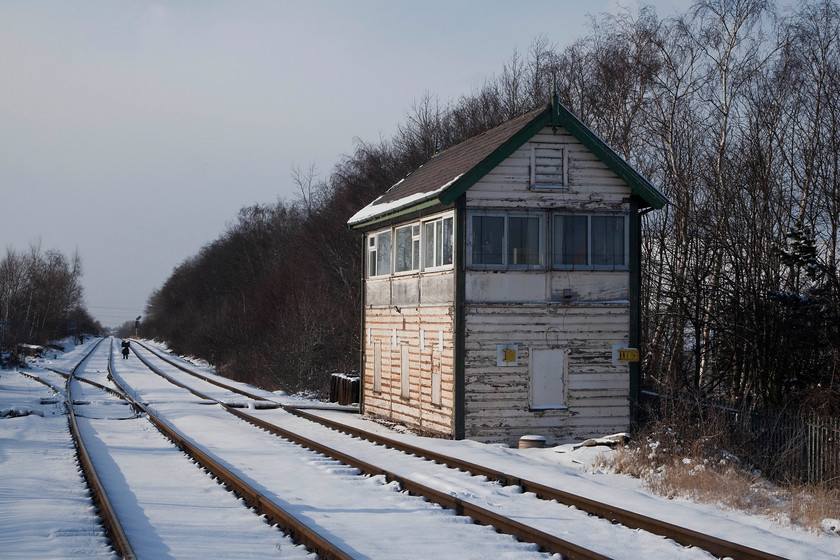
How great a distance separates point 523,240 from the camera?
17672 millimetres

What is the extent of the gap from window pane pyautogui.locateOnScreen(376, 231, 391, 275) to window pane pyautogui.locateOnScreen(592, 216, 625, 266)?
5.98 metres

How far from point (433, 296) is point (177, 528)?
10.4 m

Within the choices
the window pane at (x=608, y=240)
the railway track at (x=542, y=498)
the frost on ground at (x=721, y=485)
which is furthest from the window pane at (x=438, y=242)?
the frost on ground at (x=721, y=485)

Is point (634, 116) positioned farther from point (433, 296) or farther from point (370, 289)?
point (433, 296)

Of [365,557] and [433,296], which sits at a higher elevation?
[433,296]

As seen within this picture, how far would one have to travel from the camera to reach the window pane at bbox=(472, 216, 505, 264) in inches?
689

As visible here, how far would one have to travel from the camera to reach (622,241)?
18.1 metres

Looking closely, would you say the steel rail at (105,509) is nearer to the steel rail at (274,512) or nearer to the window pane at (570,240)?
the steel rail at (274,512)

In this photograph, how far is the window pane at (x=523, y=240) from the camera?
1762 centimetres

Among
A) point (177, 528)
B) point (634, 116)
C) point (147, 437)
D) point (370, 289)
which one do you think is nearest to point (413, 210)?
point (370, 289)

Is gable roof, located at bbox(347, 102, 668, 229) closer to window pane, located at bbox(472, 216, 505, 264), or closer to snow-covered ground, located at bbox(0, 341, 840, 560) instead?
window pane, located at bbox(472, 216, 505, 264)

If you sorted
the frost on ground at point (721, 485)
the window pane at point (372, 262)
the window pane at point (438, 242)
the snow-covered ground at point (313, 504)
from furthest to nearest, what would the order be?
the window pane at point (372, 262), the window pane at point (438, 242), the frost on ground at point (721, 485), the snow-covered ground at point (313, 504)

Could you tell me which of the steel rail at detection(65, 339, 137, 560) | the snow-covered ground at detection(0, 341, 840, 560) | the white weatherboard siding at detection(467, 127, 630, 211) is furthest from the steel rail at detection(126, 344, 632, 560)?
the white weatherboard siding at detection(467, 127, 630, 211)

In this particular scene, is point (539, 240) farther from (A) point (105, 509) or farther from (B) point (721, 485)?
A: (A) point (105, 509)
